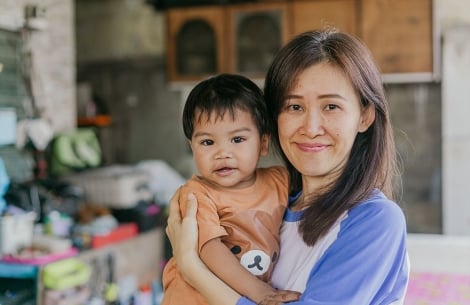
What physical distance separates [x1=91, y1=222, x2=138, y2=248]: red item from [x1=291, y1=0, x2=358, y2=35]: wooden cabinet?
2.13 m

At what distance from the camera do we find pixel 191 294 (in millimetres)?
1464

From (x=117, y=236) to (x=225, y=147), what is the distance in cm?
264

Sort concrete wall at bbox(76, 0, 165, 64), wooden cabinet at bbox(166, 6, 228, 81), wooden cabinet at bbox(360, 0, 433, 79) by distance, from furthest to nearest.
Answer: concrete wall at bbox(76, 0, 165, 64)
wooden cabinet at bbox(166, 6, 228, 81)
wooden cabinet at bbox(360, 0, 433, 79)

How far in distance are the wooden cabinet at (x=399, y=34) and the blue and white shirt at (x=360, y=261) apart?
12.0ft

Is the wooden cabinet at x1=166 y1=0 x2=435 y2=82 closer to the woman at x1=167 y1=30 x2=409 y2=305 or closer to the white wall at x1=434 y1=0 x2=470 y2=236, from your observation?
the white wall at x1=434 y1=0 x2=470 y2=236

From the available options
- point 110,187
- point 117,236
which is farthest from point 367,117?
point 110,187

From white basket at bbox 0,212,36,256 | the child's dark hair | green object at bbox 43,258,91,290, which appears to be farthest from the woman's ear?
white basket at bbox 0,212,36,256

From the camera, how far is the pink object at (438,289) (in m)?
2.36

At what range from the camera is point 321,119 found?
1299 millimetres

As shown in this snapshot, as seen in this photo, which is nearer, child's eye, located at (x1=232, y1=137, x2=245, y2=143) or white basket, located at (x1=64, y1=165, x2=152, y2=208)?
child's eye, located at (x1=232, y1=137, x2=245, y2=143)

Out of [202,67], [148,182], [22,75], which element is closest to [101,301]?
[148,182]

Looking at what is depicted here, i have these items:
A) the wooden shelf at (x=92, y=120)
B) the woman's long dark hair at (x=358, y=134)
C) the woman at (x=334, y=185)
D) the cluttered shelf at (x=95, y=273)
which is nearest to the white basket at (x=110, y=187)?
the cluttered shelf at (x=95, y=273)

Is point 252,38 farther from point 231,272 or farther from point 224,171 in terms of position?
point 231,272

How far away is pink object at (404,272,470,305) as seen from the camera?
236 centimetres
